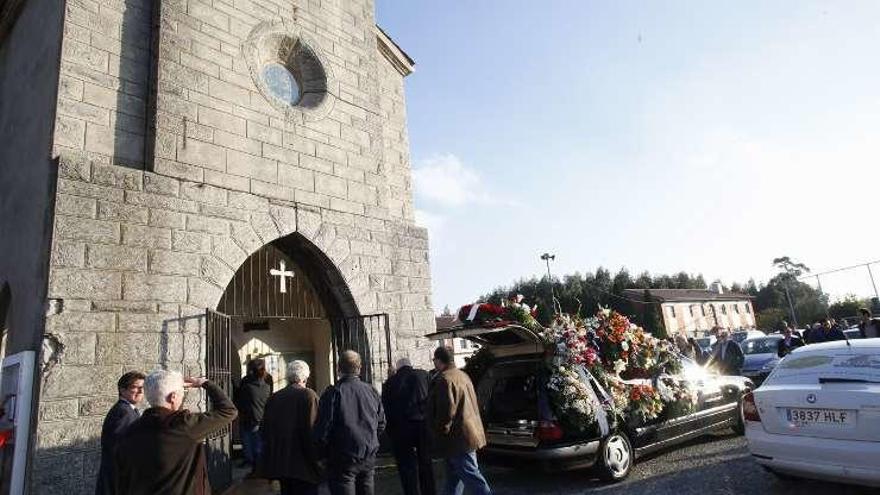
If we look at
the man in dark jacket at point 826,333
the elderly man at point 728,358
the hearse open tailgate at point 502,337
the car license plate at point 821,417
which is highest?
the hearse open tailgate at point 502,337

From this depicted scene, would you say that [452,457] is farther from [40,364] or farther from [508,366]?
[40,364]

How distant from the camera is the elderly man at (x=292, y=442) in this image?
4.45 m

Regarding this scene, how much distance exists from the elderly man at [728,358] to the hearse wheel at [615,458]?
549cm

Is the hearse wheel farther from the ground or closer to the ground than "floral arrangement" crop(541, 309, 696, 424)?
closer to the ground

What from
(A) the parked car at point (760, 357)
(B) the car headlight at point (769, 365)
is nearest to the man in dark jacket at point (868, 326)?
(A) the parked car at point (760, 357)

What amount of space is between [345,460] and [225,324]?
9.80 feet

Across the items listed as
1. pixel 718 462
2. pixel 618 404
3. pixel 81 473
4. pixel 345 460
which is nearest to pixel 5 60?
pixel 81 473

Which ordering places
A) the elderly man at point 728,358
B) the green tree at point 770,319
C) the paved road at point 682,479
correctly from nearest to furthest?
1. the paved road at point 682,479
2. the elderly man at point 728,358
3. the green tree at point 770,319

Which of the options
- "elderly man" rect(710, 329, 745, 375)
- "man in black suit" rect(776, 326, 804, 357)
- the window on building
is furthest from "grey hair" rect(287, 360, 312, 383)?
"man in black suit" rect(776, 326, 804, 357)

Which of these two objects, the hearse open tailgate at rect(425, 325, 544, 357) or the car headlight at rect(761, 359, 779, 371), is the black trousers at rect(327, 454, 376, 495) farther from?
the car headlight at rect(761, 359, 779, 371)

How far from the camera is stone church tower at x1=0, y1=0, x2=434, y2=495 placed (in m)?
5.50

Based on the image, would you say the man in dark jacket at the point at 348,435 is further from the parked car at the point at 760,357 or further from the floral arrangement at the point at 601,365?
the parked car at the point at 760,357

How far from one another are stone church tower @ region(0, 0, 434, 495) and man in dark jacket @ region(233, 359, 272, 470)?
61 centimetres

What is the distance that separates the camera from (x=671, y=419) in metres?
6.53
